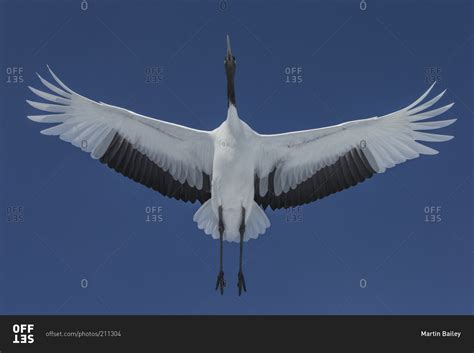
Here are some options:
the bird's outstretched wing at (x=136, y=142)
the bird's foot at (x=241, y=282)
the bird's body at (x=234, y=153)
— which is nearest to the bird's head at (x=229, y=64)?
the bird's body at (x=234, y=153)

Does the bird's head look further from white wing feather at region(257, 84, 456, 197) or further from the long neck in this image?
white wing feather at region(257, 84, 456, 197)

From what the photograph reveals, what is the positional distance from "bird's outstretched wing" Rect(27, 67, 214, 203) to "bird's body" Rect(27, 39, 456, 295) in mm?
15

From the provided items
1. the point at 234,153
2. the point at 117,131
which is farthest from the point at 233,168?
the point at 117,131

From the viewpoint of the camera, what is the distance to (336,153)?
11438 millimetres

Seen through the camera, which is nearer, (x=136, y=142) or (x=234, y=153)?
(x=234, y=153)

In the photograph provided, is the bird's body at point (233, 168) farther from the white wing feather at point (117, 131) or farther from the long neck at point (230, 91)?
the white wing feather at point (117, 131)

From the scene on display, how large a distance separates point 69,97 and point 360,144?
4.52 metres

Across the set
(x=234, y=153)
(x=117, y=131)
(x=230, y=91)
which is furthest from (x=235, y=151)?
(x=117, y=131)

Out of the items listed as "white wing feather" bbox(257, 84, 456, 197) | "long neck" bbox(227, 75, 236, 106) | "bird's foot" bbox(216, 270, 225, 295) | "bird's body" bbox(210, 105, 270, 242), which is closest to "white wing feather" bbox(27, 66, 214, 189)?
"bird's body" bbox(210, 105, 270, 242)

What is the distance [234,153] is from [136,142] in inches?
66.0

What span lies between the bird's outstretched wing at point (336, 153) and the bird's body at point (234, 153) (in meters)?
0.02

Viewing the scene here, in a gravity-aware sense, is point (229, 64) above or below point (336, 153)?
above

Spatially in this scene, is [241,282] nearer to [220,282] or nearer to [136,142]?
[220,282]
